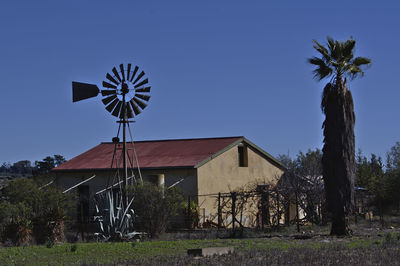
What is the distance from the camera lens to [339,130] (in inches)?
895

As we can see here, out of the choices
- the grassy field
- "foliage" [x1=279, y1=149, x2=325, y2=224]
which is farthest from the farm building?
the grassy field

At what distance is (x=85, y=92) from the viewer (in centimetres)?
2681

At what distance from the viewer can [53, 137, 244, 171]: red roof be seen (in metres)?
32.9

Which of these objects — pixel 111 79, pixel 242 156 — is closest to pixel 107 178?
pixel 242 156

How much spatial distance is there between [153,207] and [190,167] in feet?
22.4

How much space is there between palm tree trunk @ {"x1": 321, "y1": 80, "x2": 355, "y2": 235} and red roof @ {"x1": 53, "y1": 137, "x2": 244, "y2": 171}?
984 centimetres

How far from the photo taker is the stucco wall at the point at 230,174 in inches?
1262

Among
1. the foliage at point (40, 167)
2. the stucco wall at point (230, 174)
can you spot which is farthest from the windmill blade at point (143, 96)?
A: the foliage at point (40, 167)

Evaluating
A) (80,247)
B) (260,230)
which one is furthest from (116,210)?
(260,230)

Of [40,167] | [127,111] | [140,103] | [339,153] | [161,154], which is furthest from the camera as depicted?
[40,167]

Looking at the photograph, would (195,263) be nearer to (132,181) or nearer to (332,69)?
(332,69)

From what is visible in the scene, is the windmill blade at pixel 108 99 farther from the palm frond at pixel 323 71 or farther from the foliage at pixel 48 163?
the foliage at pixel 48 163

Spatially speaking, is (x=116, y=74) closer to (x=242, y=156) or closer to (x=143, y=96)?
(x=143, y=96)

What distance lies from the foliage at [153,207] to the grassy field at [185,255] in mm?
4307
